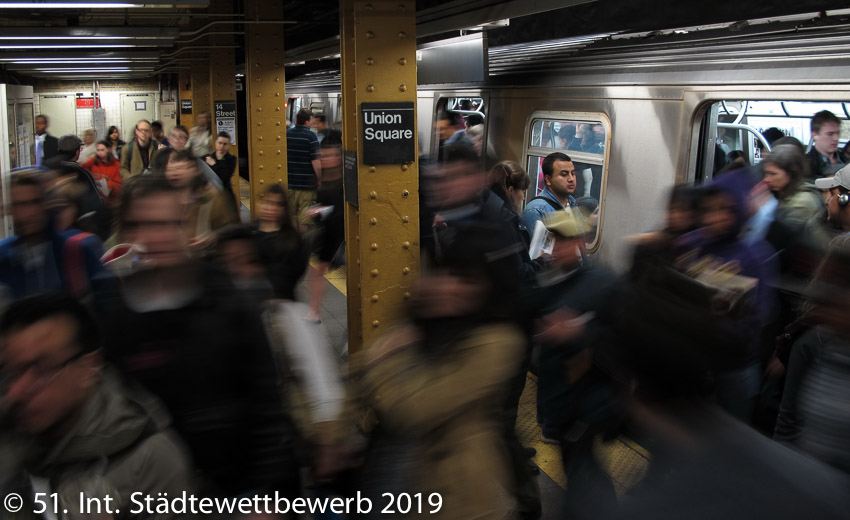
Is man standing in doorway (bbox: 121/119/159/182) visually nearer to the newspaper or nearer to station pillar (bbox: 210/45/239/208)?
station pillar (bbox: 210/45/239/208)

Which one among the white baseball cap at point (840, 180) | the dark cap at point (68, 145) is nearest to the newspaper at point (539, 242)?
the white baseball cap at point (840, 180)

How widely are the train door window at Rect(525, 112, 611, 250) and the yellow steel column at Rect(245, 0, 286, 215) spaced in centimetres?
337

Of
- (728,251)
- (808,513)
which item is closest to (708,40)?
(728,251)

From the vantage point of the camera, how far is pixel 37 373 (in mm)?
1999

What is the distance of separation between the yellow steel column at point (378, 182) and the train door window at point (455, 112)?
126 inches

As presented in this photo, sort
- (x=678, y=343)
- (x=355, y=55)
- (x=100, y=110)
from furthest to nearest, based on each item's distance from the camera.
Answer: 1. (x=100, y=110)
2. (x=355, y=55)
3. (x=678, y=343)

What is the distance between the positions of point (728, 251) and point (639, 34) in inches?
108

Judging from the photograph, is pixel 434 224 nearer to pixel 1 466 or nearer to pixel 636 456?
pixel 636 456

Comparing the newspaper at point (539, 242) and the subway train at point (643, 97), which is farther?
the newspaper at point (539, 242)

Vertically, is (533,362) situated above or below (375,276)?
below

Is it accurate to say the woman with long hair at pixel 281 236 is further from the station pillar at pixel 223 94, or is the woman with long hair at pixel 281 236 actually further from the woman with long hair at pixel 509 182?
the station pillar at pixel 223 94

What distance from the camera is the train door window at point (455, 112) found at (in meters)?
7.89

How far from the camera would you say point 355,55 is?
4.43 metres

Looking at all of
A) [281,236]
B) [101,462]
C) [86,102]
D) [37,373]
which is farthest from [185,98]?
[101,462]
